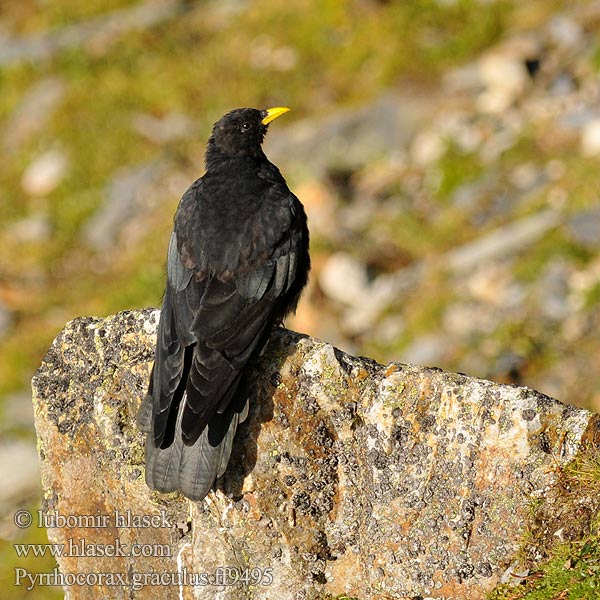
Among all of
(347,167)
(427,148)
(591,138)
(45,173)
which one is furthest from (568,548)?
(45,173)

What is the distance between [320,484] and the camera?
6.82 metres

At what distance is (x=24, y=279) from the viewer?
22.2 metres

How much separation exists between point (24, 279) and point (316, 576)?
54.5ft

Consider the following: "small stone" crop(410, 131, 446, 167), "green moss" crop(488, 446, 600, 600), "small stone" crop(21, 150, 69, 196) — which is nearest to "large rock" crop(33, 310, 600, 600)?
Answer: "green moss" crop(488, 446, 600, 600)

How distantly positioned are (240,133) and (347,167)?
11.0 metres

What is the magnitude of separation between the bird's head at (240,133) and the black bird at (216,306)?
0.9 inches

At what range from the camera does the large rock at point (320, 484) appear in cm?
650

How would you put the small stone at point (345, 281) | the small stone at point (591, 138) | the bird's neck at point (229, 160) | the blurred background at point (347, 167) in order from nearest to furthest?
1. the bird's neck at point (229, 160)
2. the blurred background at point (347, 167)
3. the small stone at point (591, 138)
4. the small stone at point (345, 281)

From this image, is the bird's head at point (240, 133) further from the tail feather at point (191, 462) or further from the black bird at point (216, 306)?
the tail feather at point (191, 462)

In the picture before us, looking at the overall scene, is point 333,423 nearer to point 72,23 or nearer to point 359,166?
point 359,166

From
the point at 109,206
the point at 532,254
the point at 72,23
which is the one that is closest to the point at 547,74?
the point at 532,254

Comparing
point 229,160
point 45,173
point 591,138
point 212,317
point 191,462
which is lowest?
point 191,462

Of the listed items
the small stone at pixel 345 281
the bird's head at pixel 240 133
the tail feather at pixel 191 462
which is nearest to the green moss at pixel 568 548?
the tail feather at pixel 191 462

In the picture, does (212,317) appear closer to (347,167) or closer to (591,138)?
(591,138)
